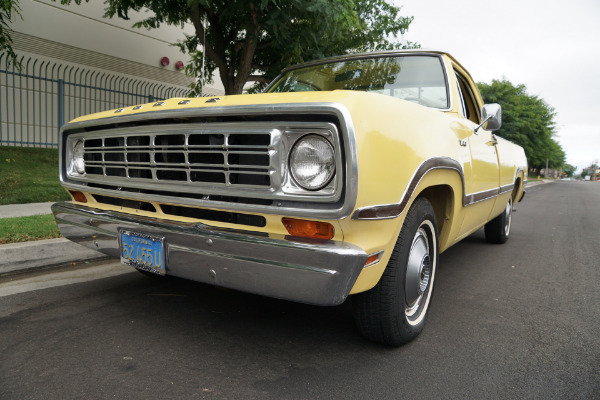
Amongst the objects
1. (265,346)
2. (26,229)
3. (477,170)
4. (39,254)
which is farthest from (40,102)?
(477,170)

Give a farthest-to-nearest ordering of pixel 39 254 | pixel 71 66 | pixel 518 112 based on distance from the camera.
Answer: pixel 518 112, pixel 71 66, pixel 39 254

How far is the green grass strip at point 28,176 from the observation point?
6.30m

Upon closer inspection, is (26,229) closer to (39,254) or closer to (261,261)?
(39,254)

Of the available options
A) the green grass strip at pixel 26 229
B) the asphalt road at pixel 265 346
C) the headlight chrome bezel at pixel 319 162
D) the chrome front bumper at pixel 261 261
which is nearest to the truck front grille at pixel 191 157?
the headlight chrome bezel at pixel 319 162

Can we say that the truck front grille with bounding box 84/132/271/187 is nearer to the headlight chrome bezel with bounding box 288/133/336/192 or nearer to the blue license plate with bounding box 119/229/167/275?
the headlight chrome bezel with bounding box 288/133/336/192

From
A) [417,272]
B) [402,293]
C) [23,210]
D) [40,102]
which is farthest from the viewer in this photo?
[40,102]

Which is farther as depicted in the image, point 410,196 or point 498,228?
point 498,228

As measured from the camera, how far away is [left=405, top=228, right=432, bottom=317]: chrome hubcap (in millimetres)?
2287

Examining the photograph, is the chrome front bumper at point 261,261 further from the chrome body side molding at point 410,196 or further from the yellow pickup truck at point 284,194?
the chrome body side molding at point 410,196

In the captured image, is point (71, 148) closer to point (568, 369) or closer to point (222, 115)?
point (222, 115)

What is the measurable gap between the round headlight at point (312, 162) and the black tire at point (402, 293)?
1.98ft

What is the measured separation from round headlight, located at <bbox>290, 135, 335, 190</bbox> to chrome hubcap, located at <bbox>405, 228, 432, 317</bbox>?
2.52 ft

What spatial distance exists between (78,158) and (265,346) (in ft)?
5.89

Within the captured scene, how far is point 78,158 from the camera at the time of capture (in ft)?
9.23
